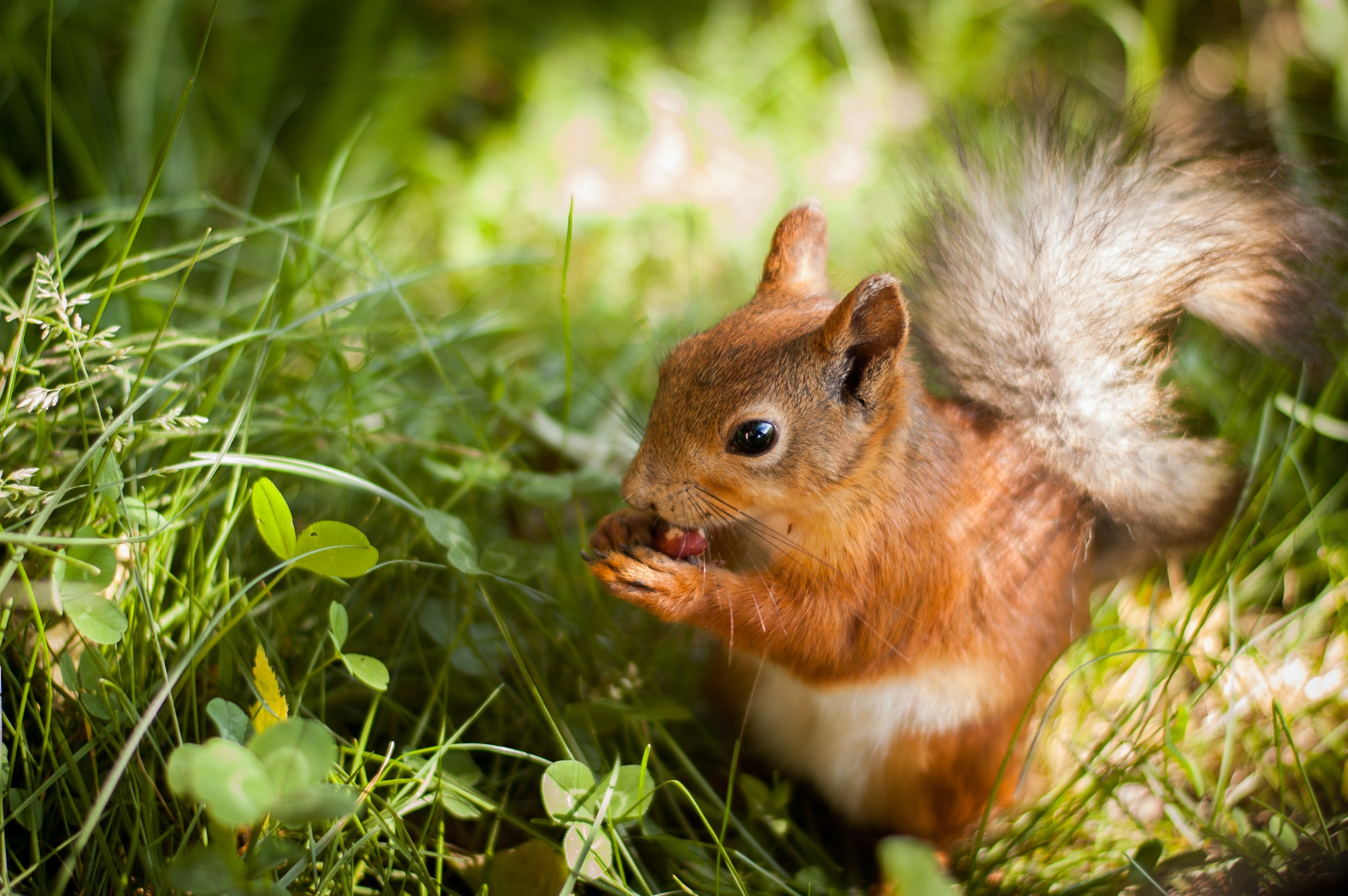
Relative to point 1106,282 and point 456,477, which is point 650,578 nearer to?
point 456,477

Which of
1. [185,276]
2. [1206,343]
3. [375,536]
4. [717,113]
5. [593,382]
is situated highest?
[717,113]

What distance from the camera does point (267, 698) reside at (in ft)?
4.16

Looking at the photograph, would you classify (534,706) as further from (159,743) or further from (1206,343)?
(1206,343)

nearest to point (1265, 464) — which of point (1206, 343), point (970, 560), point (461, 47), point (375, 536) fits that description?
point (1206, 343)

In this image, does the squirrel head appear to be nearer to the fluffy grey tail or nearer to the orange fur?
the orange fur

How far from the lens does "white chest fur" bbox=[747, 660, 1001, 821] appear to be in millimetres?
1575

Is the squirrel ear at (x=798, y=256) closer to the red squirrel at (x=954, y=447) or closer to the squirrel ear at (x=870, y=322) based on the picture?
the red squirrel at (x=954, y=447)

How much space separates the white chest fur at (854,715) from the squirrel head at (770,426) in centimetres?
34

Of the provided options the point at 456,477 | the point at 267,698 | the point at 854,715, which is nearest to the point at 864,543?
the point at 854,715

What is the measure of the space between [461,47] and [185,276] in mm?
2279

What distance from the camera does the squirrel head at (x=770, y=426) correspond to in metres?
1.43

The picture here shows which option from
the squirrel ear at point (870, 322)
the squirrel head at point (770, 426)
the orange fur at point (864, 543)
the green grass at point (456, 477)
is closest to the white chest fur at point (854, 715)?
the orange fur at point (864, 543)

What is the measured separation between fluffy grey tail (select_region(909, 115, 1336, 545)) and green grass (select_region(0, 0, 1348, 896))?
6.7 inches

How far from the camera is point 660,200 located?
3.10 m
